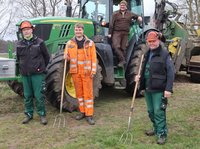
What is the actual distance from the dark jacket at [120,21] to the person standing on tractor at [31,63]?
219cm

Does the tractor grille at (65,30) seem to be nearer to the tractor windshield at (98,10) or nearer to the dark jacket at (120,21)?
the tractor windshield at (98,10)

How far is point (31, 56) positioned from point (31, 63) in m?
0.12

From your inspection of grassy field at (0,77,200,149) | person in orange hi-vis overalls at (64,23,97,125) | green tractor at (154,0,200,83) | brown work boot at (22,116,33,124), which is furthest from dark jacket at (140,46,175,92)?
green tractor at (154,0,200,83)

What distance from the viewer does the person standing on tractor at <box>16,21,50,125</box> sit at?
6410 mm

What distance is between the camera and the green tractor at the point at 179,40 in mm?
10961

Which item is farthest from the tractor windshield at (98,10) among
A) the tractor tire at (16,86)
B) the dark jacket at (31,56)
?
the dark jacket at (31,56)

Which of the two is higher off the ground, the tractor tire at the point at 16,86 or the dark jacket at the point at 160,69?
the dark jacket at the point at 160,69

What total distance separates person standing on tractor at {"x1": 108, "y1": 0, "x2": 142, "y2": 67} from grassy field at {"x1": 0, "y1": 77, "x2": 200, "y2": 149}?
1.19m

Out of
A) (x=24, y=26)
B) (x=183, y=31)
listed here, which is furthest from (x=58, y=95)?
(x=183, y=31)

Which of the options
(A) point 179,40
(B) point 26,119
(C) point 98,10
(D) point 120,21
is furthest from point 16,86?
(A) point 179,40

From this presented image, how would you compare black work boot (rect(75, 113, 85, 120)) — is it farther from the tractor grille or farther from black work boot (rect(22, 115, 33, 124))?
the tractor grille

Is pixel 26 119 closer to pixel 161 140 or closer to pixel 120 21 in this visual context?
pixel 161 140

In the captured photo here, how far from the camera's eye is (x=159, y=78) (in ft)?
17.6

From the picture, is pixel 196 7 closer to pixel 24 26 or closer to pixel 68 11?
pixel 68 11
